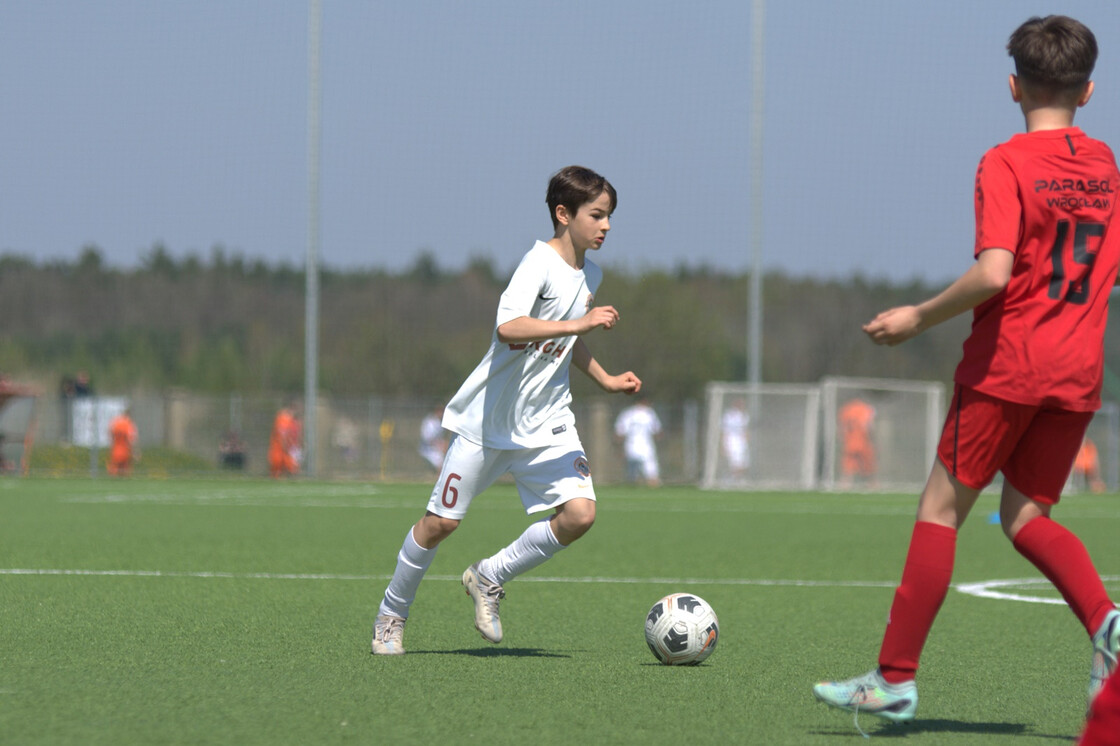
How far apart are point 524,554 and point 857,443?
24786 mm

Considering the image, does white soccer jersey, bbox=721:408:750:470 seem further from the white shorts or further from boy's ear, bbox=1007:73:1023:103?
boy's ear, bbox=1007:73:1023:103

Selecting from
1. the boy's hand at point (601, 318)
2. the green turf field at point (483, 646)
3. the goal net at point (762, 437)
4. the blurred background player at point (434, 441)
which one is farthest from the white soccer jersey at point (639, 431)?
the boy's hand at point (601, 318)

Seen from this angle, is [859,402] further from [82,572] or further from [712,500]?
[82,572]

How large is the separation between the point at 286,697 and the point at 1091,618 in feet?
7.76

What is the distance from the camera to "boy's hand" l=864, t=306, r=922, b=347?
3.94m

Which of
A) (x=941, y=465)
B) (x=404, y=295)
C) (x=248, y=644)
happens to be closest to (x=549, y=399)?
(x=248, y=644)

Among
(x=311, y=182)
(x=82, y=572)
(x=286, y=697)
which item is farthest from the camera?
(x=311, y=182)

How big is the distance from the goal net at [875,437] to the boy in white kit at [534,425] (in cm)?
2388

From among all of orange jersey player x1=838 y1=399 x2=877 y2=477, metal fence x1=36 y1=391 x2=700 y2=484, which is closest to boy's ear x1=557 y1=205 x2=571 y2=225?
orange jersey player x1=838 y1=399 x2=877 y2=477

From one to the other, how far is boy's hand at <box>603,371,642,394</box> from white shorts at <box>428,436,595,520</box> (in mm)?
272

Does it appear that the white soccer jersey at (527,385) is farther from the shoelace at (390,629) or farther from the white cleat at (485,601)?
the shoelace at (390,629)

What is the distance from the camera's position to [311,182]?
→ 33000mm

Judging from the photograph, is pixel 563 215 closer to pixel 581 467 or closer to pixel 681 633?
pixel 581 467

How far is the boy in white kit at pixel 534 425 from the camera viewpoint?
589 centimetres
